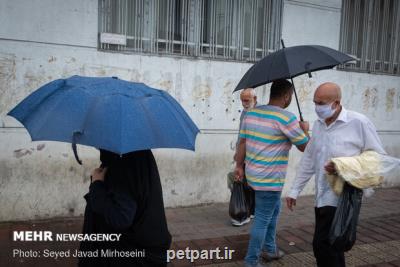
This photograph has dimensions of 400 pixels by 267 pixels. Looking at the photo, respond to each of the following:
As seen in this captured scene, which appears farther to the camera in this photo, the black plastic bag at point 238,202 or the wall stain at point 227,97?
the wall stain at point 227,97

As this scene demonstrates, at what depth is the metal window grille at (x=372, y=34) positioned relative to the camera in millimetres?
7359

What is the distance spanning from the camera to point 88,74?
5289mm

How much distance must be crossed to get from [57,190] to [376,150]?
12.5ft

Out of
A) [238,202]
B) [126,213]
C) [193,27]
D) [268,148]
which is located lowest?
[238,202]

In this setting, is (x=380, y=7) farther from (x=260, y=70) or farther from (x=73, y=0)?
(x=73, y=0)

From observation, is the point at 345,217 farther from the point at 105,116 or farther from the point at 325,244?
the point at 105,116

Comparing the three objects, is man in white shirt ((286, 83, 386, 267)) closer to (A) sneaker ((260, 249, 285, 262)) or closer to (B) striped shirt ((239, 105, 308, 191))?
(B) striped shirt ((239, 105, 308, 191))

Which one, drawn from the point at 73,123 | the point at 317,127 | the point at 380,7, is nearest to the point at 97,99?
the point at 73,123

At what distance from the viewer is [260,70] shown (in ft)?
12.5

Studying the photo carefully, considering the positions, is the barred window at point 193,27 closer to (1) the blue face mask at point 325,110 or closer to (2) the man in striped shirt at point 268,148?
(2) the man in striped shirt at point 268,148

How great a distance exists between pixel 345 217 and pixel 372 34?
220 inches

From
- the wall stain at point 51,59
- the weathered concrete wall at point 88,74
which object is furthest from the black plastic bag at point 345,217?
the wall stain at point 51,59

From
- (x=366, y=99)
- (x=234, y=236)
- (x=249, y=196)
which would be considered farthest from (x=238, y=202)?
(x=366, y=99)

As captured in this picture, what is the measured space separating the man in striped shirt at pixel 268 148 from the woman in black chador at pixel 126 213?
1616mm
